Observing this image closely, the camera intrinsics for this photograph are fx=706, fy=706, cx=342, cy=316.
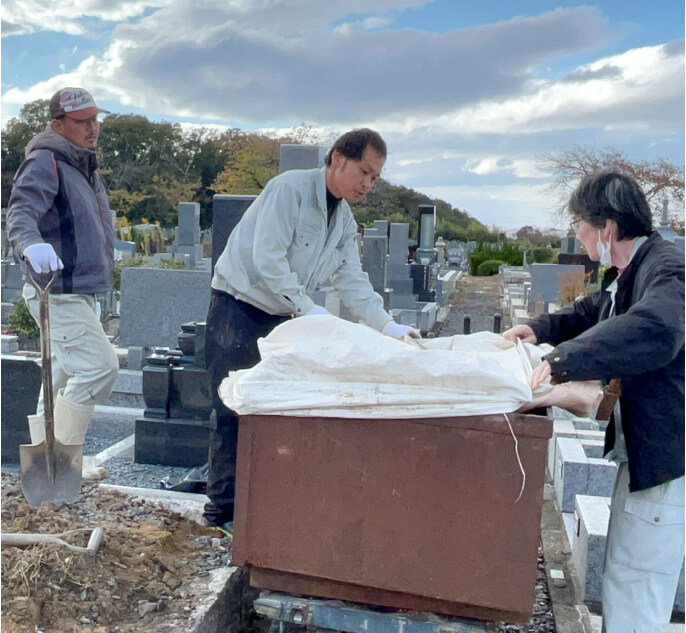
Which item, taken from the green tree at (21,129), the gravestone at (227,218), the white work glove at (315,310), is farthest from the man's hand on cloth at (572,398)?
the green tree at (21,129)

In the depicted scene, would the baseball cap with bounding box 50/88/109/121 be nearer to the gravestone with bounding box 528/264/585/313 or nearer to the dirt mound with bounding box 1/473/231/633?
the dirt mound with bounding box 1/473/231/633

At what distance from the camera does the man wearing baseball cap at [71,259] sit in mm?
3301

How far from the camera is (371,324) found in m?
3.26

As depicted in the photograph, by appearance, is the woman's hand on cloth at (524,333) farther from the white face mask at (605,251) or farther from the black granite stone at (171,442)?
the black granite stone at (171,442)

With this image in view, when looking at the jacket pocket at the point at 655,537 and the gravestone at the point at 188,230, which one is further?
the gravestone at the point at 188,230

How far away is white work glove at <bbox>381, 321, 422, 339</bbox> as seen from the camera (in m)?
2.75

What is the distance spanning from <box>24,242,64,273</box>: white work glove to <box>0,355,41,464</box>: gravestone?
1.65 meters

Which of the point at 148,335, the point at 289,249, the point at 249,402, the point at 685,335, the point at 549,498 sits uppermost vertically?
the point at 289,249

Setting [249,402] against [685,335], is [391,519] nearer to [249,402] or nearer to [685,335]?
[249,402]

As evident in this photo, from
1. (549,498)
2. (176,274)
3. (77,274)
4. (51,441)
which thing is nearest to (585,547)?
(549,498)

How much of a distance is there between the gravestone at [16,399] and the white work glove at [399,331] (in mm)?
2554

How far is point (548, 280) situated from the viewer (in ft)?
44.8

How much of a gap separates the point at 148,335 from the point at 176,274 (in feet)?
2.20

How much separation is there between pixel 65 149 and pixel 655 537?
116 inches
